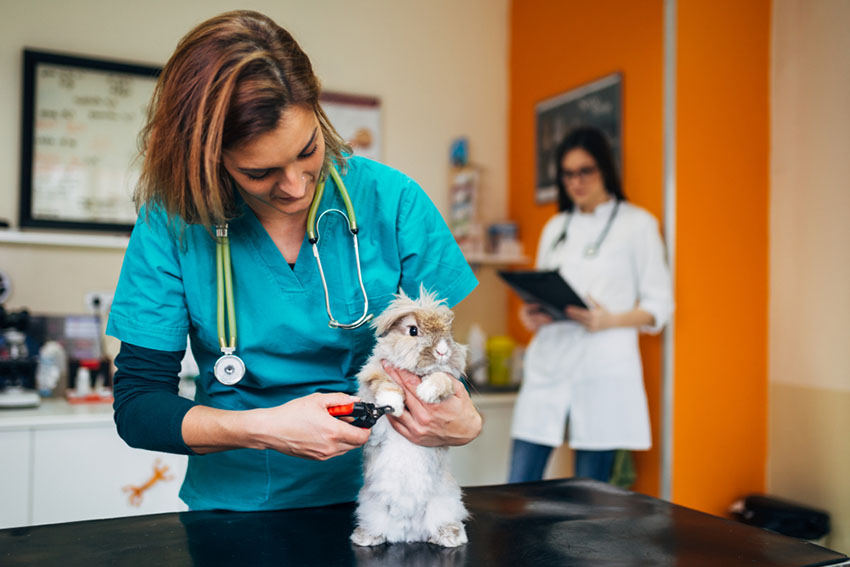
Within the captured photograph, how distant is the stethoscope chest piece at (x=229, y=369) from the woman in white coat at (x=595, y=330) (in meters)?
1.59

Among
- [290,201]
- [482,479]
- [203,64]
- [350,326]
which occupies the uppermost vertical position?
[203,64]

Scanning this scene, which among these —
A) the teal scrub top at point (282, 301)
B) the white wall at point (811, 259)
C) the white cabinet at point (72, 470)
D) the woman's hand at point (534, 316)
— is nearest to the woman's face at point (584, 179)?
the woman's hand at point (534, 316)

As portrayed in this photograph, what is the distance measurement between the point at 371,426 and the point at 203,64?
0.55m

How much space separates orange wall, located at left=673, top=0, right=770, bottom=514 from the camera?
260 cm

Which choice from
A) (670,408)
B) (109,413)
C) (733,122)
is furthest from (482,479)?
(733,122)

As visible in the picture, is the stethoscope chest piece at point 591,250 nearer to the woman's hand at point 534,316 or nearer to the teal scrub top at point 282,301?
the woman's hand at point 534,316

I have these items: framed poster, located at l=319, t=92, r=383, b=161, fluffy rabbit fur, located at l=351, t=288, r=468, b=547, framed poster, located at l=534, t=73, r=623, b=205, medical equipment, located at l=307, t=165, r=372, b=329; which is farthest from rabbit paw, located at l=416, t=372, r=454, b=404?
framed poster, located at l=319, t=92, r=383, b=161

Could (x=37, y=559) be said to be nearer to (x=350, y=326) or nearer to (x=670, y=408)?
(x=350, y=326)

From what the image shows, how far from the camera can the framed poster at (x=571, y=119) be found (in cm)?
287

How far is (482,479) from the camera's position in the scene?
2988mm

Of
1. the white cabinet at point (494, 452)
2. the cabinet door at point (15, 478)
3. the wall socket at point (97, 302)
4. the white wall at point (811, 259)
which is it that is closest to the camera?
the cabinet door at point (15, 478)

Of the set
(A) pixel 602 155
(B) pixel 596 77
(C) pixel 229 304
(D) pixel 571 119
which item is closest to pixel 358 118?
(D) pixel 571 119

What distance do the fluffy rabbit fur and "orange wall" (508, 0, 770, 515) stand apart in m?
1.81

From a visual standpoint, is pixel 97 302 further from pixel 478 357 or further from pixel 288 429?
pixel 288 429
